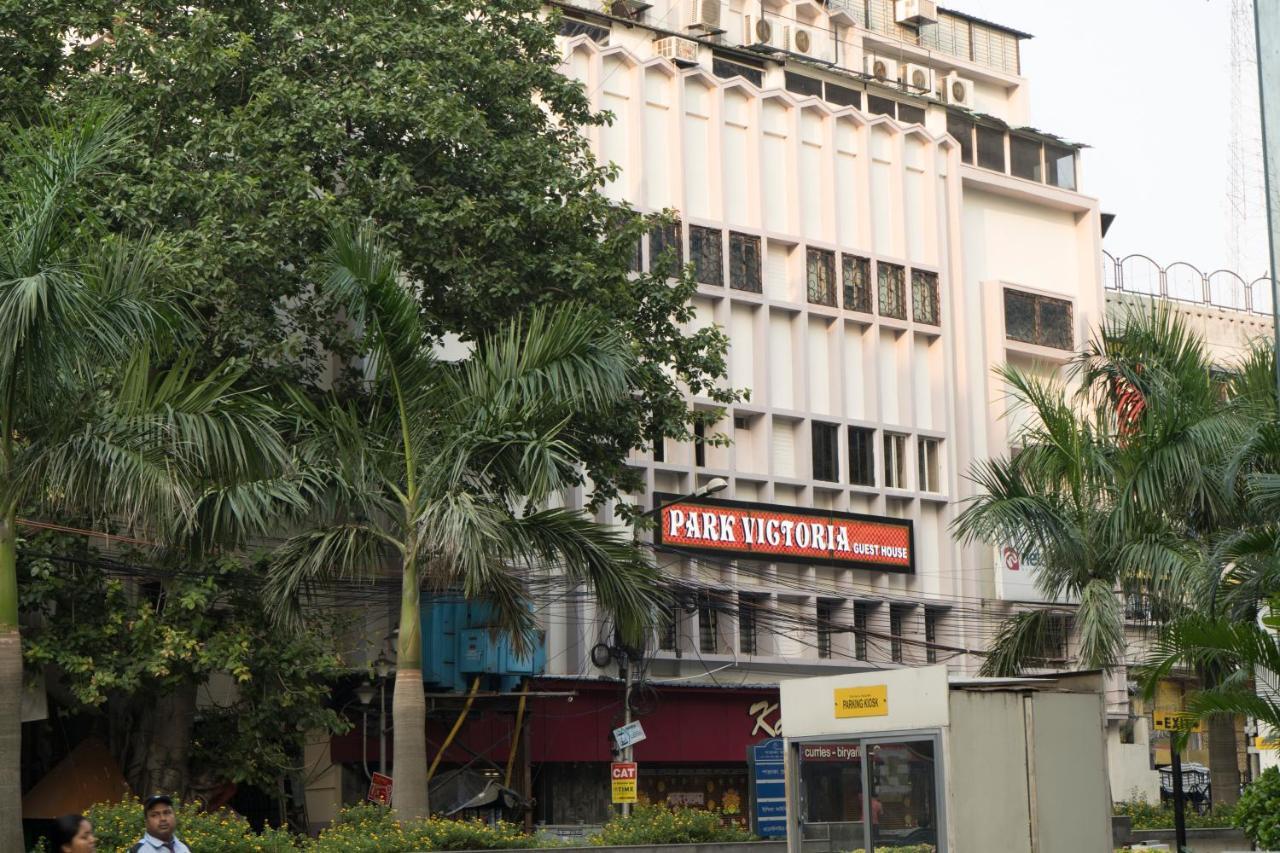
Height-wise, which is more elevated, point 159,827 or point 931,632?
point 931,632

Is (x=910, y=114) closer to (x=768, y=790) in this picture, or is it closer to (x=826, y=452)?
(x=826, y=452)

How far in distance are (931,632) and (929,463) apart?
150 inches

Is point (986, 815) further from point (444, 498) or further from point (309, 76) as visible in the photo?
point (309, 76)

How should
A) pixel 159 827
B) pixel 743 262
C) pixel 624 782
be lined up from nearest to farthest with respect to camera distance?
pixel 159 827 → pixel 624 782 → pixel 743 262

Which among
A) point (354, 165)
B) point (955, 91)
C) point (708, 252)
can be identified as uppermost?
point (955, 91)

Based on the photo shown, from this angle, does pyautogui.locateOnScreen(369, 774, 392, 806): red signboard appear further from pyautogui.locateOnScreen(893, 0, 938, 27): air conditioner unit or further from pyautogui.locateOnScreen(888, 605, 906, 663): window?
pyautogui.locateOnScreen(893, 0, 938, 27): air conditioner unit

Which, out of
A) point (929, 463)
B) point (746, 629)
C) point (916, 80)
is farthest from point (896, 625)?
point (916, 80)

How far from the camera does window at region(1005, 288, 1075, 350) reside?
4369 centimetres

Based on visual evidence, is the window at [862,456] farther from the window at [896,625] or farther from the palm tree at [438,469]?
the palm tree at [438,469]

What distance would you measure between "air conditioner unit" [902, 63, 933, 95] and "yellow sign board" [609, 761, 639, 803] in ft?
74.4

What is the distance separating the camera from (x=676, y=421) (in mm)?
26812

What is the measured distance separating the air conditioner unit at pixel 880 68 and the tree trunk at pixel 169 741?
2554 centimetres

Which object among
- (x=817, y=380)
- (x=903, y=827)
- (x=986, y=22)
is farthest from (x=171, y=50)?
(x=986, y=22)

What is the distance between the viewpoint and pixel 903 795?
1600 cm
